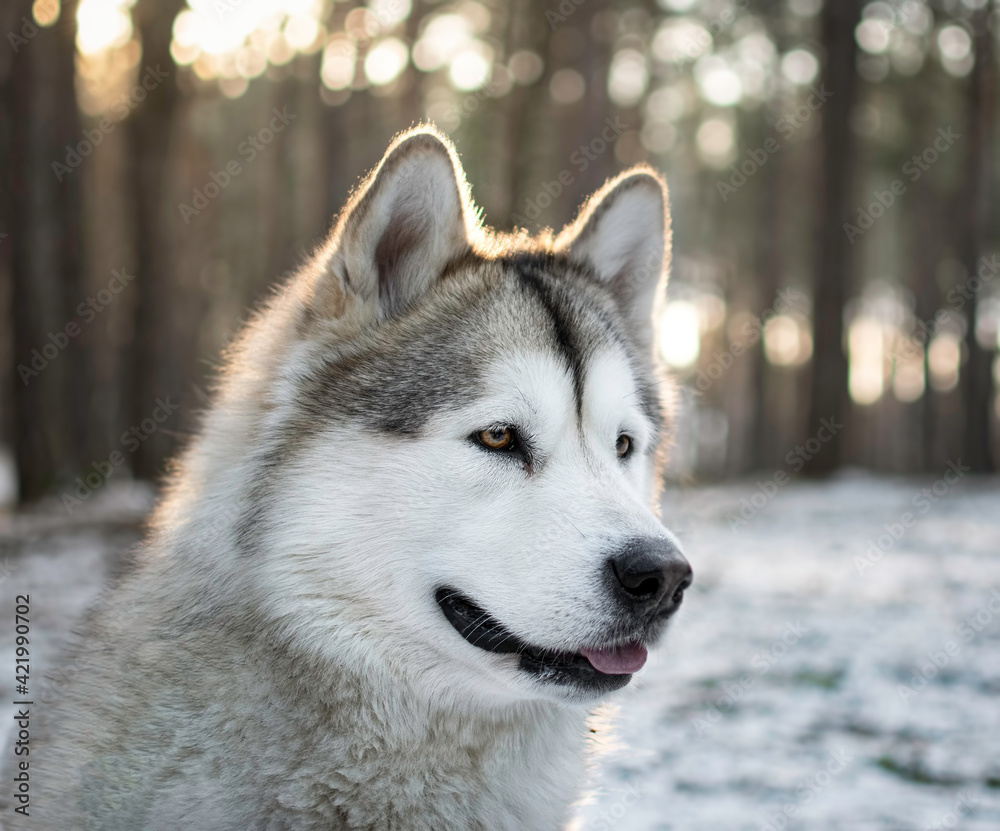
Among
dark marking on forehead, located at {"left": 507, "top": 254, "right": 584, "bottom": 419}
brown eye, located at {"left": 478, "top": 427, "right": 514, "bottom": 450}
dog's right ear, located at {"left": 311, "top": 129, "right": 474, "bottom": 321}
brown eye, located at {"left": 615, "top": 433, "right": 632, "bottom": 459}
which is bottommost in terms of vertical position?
brown eye, located at {"left": 615, "top": 433, "right": 632, "bottom": 459}

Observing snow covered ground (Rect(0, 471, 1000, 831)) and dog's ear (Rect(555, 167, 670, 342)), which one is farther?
snow covered ground (Rect(0, 471, 1000, 831))

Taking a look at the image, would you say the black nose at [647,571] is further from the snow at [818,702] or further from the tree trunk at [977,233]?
the tree trunk at [977,233]

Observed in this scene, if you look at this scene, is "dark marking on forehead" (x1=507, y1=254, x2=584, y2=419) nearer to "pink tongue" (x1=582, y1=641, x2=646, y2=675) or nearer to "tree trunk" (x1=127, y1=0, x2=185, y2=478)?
"pink tongue" (x1=582, y1=641, x2=646, y2=675)

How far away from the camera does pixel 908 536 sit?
1071cm

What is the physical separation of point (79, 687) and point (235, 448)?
861 millimetres

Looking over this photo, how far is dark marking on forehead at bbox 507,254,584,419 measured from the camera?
2793mm

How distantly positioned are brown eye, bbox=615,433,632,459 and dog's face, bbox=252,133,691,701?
0.05 meters

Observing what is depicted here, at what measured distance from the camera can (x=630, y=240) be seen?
3588mm

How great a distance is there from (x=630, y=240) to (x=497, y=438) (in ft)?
4.48

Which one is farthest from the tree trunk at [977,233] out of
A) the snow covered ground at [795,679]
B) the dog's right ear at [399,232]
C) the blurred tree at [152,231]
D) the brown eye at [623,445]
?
the dog's right ear at [399,232]

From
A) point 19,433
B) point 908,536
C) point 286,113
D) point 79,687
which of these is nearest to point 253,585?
point 79,687

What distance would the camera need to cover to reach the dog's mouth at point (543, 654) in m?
2.44

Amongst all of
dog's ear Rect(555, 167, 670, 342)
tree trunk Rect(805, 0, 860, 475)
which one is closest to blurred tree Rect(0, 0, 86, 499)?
dog's ear Rect(555, 167, 670, 342)

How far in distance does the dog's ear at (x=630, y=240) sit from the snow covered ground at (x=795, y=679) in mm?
1281
